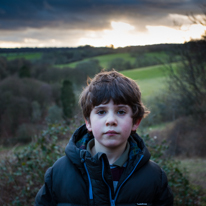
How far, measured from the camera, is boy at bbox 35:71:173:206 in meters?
1.78

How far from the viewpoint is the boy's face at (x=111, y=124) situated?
1780 mm

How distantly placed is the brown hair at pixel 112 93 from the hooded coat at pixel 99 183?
332 mm

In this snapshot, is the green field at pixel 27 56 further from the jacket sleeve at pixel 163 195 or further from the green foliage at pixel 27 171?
the jacket sleeve at pixel 163 195

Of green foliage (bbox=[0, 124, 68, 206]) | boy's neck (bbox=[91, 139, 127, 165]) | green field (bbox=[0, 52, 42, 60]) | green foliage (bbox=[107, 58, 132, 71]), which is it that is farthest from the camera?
green field (bbox=[0, 52, 42, 60])

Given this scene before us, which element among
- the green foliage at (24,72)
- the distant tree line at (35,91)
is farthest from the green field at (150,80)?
the green foliage at (24,72)

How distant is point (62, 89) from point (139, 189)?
18277 millimetres

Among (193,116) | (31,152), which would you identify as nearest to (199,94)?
(193,116)

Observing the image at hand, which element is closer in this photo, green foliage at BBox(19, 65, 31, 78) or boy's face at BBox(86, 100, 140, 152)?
boy's face at BBox(86, 100, 140, 152)

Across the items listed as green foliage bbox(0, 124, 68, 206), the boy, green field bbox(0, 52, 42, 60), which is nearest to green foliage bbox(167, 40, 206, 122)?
green foliage bbox(0, 124, 68, 206)

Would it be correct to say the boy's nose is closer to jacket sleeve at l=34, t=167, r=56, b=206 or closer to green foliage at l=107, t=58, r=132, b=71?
jacket sleeve at l=34, t=167, r=56, b=206

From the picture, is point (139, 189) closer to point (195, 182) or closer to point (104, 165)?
point (104, 165)

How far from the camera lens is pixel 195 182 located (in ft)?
21.1

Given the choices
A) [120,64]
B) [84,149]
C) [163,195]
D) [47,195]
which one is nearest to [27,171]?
[47,195]

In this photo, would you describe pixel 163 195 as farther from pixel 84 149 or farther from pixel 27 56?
pixel 27 56
